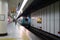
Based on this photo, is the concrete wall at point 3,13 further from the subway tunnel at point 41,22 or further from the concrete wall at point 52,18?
the concrete wall at point 52,18

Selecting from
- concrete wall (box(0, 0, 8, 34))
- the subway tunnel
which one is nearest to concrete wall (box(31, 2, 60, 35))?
the subway tunnel

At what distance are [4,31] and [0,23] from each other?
2.37ft

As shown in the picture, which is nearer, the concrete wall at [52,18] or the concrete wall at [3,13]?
the concrete wall at [52,18]

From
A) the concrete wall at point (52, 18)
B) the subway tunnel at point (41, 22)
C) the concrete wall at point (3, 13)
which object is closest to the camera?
the concrete wall at point (52, 18)

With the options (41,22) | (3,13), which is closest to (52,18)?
(41,22)

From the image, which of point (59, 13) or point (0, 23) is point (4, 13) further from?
point (59, 13)

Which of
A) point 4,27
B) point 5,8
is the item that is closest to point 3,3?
point 5,8

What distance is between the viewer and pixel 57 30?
23.1ft

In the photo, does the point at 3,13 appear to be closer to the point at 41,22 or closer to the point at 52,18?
the point at 41,22

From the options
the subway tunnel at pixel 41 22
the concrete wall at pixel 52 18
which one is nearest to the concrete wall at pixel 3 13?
the subway tunnel at pixel 41 22

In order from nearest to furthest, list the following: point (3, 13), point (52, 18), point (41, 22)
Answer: point (52, 18) < point (3, 13) < point (41, 22)

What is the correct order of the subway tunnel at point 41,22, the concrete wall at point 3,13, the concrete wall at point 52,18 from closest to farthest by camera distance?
the concrete wall at point 52,18
the subway tunnel at point 41,22
the concrete wall at point 3,13

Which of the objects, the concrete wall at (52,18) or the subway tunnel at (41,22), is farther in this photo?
the subway tunnel at (41,22)

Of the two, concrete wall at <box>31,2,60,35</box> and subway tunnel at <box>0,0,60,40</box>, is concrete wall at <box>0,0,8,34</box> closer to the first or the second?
subway tunnel at <box>0,0,60,40</box>
